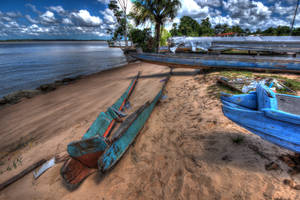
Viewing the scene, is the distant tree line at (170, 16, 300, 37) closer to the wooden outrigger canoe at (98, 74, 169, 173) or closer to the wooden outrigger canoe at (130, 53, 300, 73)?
the wooden outrigger canoe at (130, 53, 300, 73)

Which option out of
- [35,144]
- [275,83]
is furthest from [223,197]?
[35,144]

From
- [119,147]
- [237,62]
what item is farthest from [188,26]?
[119,147]

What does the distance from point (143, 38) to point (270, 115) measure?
84.8 feet

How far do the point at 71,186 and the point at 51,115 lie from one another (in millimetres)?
5230

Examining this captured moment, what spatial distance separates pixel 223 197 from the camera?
85.2 inches

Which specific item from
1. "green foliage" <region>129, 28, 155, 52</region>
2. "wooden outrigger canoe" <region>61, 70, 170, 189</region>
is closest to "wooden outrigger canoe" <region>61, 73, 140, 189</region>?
"wooden outrigger canoe" <region>61, 70, 170, 189</region>

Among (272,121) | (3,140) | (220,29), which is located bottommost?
(3,140)

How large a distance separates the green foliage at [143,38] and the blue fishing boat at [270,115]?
22860mm

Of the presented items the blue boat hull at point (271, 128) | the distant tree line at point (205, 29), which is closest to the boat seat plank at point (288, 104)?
the blue boat hull at point (271, 128)

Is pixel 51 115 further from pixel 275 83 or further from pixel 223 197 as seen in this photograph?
pixel 275 83

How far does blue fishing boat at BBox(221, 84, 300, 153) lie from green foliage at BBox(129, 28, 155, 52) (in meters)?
22.9

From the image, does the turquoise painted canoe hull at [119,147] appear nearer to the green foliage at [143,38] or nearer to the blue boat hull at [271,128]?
the blue boat hull at [271,128]

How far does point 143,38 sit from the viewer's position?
993 inches

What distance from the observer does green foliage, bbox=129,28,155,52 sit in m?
24.4
